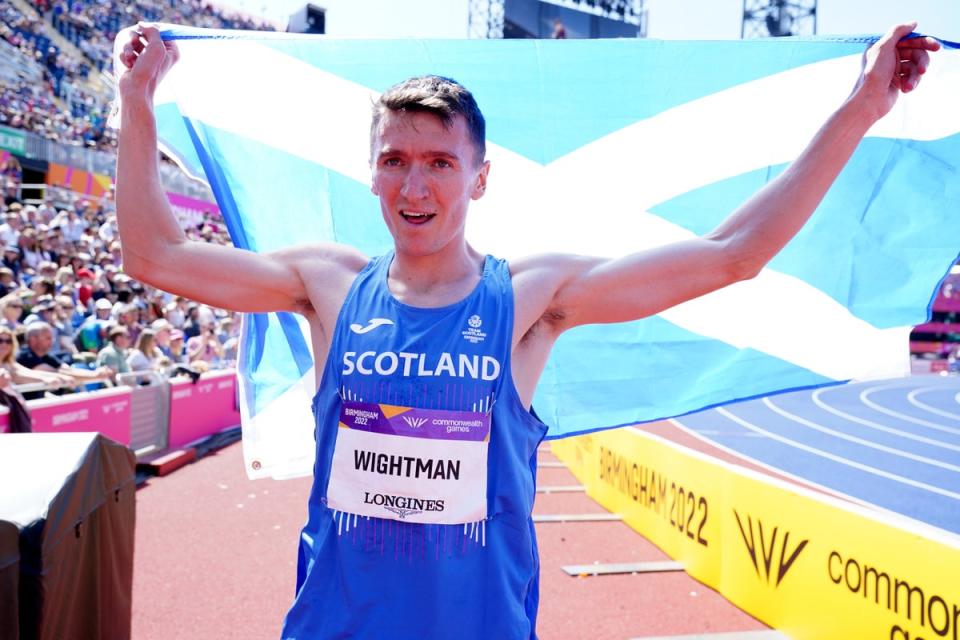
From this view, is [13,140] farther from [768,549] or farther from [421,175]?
[421,175]

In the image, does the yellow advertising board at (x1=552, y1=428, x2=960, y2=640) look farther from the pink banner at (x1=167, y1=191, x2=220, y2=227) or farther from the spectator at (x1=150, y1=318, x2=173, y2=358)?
the pink banner at (x1=167, y1=191, x2=220, y2=227)

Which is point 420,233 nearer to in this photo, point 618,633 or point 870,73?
point 870,73

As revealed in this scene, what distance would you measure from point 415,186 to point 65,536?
165cm

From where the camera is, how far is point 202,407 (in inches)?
451

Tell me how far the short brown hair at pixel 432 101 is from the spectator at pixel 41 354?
716cm

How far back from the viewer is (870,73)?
73.9 inches

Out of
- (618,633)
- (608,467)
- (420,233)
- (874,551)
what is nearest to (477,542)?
(420,233)

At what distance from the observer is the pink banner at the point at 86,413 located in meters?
6.94

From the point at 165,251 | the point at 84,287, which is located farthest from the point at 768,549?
the point at 84,287

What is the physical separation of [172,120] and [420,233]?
1.72 meters

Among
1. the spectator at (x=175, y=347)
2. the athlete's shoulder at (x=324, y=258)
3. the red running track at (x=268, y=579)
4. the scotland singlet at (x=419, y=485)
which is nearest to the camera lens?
the scotland singlet at (x=419, y=485)

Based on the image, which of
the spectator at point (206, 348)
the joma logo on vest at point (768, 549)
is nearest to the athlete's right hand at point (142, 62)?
the joma logo on vest at point (768, 549)

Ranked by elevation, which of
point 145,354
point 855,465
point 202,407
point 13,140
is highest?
point 13,140

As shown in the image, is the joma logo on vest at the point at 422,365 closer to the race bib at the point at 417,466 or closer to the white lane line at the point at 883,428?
the race bib at the point at 417,466
